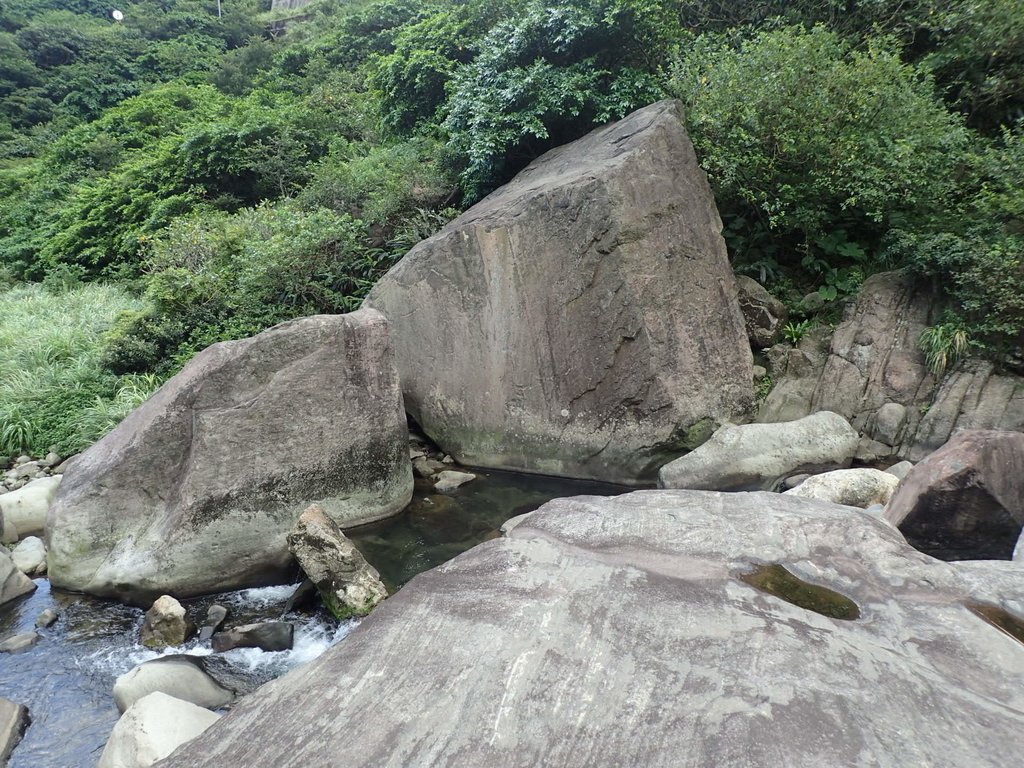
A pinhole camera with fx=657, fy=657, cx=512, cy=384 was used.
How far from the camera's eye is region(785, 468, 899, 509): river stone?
6133 millimetres

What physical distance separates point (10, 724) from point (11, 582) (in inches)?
81.8

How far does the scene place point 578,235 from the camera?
7688 mm

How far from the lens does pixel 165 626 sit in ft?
17.7

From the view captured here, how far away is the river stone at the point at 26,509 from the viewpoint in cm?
705

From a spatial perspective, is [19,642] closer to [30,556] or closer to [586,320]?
[30,556]

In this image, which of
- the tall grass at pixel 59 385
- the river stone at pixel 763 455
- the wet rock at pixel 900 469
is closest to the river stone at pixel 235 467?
the tall grass at pixel 59 385

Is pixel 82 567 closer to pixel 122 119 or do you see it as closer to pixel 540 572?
pixel 540 572

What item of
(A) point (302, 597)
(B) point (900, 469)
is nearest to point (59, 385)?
(A) point (302, 597)

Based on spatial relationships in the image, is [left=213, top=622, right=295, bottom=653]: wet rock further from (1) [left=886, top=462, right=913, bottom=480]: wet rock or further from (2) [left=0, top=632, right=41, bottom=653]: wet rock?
(1) [left=886, top=462, right=913, bottom=480]: wet rock

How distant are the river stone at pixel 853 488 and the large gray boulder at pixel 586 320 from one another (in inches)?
60.6

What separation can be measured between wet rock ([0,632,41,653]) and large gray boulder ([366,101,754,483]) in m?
4.58

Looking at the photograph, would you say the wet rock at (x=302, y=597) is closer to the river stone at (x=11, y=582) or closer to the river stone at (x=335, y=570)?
the river stone at (x=335, y=570)

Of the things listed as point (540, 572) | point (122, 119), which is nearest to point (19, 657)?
point (540, 572)

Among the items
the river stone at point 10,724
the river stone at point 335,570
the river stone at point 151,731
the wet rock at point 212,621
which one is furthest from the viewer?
the river stone at point 335,570
